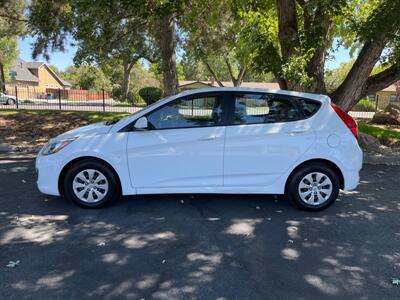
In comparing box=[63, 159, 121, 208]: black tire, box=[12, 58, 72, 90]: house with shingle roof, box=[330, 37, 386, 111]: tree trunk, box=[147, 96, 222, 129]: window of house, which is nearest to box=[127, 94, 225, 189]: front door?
box=[147, 96, 222, 129]: window of house

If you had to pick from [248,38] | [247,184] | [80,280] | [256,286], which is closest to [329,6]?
[248,38]

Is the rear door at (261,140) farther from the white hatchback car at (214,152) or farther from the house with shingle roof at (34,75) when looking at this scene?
the house with shingle roof at (34,75)

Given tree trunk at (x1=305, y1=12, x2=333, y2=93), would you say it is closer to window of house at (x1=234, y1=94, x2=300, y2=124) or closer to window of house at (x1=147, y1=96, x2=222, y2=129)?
window of house at (x1=234, y1=94, x2=300, y2=124)

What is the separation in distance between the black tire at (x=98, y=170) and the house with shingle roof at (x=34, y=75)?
67.9 m

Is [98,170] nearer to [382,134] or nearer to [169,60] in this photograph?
[169,60]

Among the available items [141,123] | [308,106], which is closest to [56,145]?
[141,123]

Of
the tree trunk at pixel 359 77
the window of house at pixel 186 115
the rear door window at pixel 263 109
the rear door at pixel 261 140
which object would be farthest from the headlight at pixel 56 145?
the tree trunk at pixel 359 77

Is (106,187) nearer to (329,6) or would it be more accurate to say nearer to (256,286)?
(256,286)

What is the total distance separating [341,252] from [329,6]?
5744mm

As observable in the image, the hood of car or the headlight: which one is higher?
the hood of car

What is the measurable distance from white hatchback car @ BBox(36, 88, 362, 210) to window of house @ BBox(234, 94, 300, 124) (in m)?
0.01

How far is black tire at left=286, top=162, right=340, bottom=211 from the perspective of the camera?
17.6 ft

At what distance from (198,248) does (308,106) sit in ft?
8.55

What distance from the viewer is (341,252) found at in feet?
13.7
